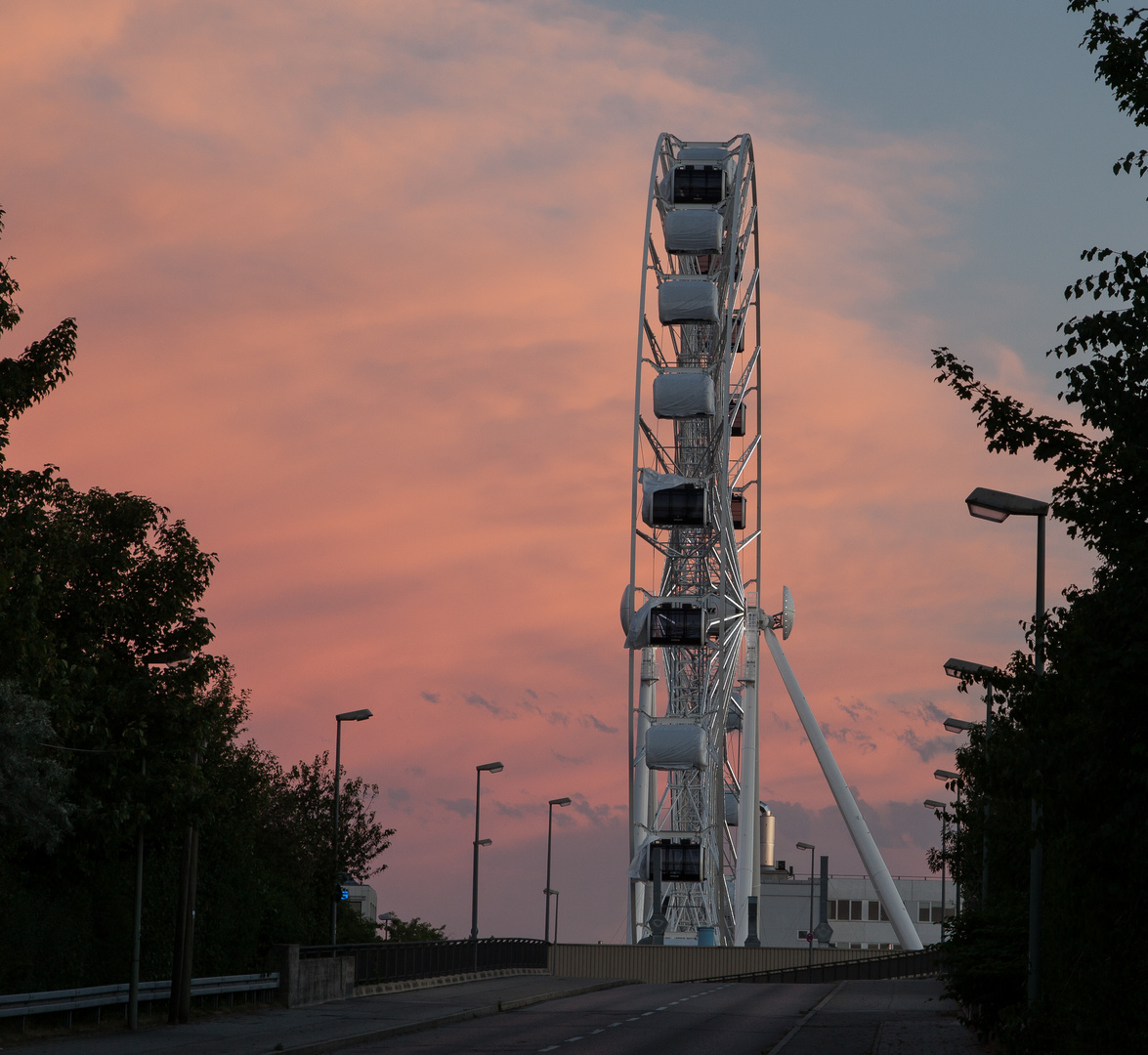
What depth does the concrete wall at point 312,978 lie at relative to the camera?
3500 centimetres

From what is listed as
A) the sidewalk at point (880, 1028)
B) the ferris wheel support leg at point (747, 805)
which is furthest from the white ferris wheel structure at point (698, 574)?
the sidewalk at point (880, 1028)

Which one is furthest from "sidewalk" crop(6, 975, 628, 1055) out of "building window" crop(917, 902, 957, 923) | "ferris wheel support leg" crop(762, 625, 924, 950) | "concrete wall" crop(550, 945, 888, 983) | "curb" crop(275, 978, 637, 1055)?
"building window" crop(917, 902, 957, 923)

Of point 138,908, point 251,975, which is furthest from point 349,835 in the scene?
point 138,908

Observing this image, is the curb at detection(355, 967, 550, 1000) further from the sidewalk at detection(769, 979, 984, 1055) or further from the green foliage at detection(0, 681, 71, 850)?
the green foliage at detection(0, 681, 71, 850)

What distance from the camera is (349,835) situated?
4534 centimetres

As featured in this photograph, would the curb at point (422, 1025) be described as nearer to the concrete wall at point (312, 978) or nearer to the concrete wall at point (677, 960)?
the concrete wall at point (312, 978)

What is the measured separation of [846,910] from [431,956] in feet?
350

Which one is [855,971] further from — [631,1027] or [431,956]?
[631,1027]

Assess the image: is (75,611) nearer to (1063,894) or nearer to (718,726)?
(1063,894)

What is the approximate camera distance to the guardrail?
24.8 meters

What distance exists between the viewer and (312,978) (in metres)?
36.2

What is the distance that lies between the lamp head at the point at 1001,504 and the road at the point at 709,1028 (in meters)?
9.55

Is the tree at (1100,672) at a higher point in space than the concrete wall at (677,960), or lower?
higher

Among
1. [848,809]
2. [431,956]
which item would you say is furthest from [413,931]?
[431,956]
